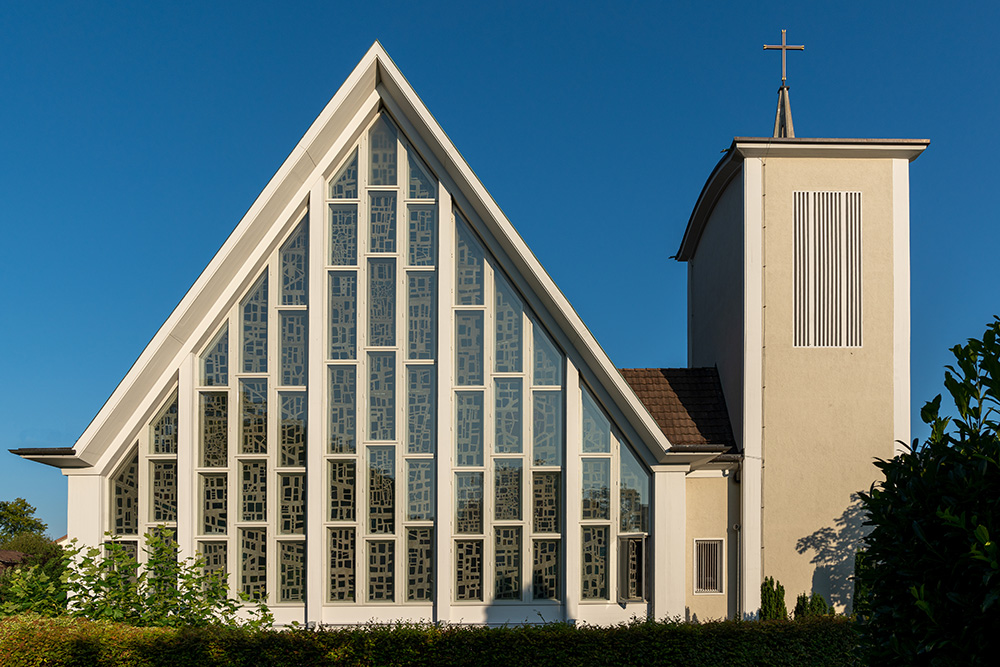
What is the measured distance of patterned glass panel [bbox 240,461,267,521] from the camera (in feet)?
38.7

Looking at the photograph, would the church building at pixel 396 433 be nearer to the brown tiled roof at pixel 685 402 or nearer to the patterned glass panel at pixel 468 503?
the patterned glass panel at pixel 468 503

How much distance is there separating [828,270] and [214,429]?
11.6 meters

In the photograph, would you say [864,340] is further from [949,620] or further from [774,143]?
[949,620]

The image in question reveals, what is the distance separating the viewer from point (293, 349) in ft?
39.5

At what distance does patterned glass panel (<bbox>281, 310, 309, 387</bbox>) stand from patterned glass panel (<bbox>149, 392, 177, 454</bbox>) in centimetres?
191

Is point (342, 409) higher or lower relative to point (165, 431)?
higher

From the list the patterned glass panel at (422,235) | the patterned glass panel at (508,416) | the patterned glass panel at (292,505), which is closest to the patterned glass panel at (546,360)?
the patterned glass panel at (508,416)

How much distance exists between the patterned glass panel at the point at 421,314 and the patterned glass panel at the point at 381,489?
5.77 feet

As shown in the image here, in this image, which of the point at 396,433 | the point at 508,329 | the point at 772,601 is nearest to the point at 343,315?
the point at 396,433

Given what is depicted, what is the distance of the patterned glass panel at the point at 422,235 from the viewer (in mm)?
12250

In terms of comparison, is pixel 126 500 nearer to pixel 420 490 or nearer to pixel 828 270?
pixel 420 490

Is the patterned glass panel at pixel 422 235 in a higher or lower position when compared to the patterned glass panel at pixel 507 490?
higher

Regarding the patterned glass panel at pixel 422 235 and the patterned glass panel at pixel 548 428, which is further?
the patterned glass panel at pixel 422 235

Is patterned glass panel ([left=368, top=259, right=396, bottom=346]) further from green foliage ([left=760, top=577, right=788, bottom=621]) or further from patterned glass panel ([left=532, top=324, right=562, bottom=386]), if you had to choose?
green foliage ([left=760, top=577, right=788, bottom=621])
